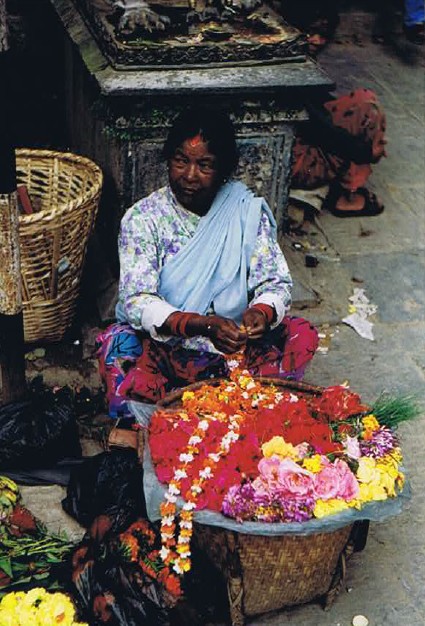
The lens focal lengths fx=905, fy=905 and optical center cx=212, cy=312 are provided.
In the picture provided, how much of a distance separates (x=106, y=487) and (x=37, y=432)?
45 cm

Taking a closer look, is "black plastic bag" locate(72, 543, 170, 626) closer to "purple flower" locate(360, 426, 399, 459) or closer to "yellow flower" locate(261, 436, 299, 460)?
"yellow flower" locate(261, 436, 299, 460)

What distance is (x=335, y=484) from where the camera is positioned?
289 cm

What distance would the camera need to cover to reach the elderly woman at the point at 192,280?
12.2ft

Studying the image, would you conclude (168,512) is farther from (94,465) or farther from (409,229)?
(409,229)

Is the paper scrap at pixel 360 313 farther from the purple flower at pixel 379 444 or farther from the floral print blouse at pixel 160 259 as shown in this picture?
the purple flower at pixel 379 444

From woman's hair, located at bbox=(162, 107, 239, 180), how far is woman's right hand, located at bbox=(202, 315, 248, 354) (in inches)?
24.6

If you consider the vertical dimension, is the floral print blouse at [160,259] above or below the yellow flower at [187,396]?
above

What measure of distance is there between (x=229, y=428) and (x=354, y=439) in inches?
16.9

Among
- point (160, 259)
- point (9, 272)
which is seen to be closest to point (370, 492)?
point (160, 259)

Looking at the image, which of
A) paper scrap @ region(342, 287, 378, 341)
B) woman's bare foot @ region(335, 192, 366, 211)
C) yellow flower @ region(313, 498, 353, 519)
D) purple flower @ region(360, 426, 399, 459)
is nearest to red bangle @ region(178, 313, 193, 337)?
purple flower @ region(360, 426, 399, 459)

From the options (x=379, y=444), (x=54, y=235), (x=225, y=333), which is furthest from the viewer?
(x=54, y=235)

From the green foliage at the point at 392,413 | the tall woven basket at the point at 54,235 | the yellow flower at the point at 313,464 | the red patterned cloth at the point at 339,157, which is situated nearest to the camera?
the yellow flower at the point at 313,464

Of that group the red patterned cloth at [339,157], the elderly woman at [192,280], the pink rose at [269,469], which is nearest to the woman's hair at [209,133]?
the elderly woman at [192,280]

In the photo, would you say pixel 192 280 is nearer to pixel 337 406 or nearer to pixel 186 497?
pixel 337 406
